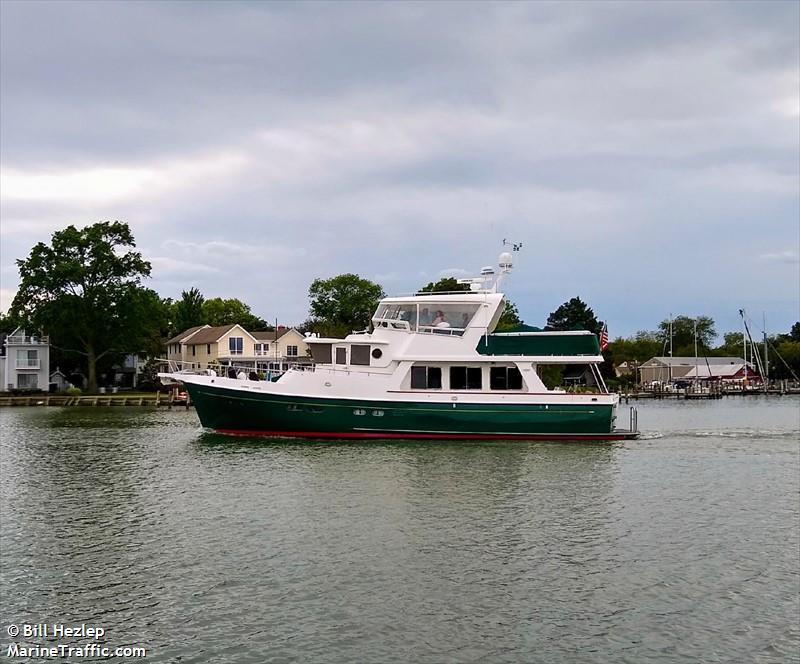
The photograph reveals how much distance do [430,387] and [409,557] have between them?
59.2 feet

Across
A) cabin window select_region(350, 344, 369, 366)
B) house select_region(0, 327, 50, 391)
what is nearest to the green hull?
cabin window select_region(350, 344, 369, 366)

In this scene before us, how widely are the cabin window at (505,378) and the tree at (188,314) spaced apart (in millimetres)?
69539

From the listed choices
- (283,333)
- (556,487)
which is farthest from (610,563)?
(283,333)

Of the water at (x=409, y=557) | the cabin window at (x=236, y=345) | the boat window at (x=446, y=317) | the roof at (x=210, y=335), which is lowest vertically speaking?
the water at (x=409, y=557)

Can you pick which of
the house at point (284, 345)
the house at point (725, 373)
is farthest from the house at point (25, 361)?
the house at point (725, 373)

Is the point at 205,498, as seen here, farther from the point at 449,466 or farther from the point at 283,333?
the point at 283,333

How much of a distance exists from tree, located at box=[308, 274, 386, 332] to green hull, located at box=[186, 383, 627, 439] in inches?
2298

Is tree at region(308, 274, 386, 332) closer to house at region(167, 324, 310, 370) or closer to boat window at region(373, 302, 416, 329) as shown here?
house at region(167, 324, 310, 370)

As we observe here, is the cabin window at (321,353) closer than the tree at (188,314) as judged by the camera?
Yes

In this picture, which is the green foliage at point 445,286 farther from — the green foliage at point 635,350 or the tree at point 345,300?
the green foliage at point 635,350

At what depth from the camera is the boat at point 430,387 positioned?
3188cm

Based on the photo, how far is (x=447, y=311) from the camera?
108 ft

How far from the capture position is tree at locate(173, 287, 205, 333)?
96812 millimetres

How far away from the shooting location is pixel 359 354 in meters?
32.5
